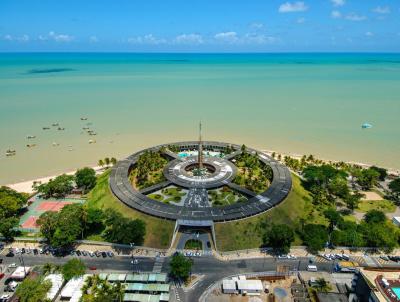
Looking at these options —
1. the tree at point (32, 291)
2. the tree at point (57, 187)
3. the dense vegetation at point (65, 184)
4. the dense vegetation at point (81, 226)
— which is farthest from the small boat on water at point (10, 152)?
the tree at point (32, 291)

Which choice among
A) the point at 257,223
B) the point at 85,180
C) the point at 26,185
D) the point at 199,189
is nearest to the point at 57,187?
the point at 85,180

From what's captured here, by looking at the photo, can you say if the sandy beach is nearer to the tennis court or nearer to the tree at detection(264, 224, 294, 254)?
the tennis court

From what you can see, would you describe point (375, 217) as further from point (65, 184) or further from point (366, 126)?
point (366, 126)

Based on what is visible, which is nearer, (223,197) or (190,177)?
(223,197)

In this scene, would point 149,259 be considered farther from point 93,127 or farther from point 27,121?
point 27,121

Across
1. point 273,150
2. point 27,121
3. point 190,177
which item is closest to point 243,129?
point 273,150

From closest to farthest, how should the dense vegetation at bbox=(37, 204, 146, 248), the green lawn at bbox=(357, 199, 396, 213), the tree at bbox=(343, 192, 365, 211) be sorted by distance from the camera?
the dense vegetation at bbox=(37, 204, 146, 248) → the tree at bbox=(343, 192, 365, 211) → the green lawn at bbox=(357, 199, 396, 213)

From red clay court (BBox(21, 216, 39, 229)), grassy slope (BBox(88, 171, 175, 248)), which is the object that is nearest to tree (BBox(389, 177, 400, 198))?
grassy slope (BBox(88, 171, 175, 248))
